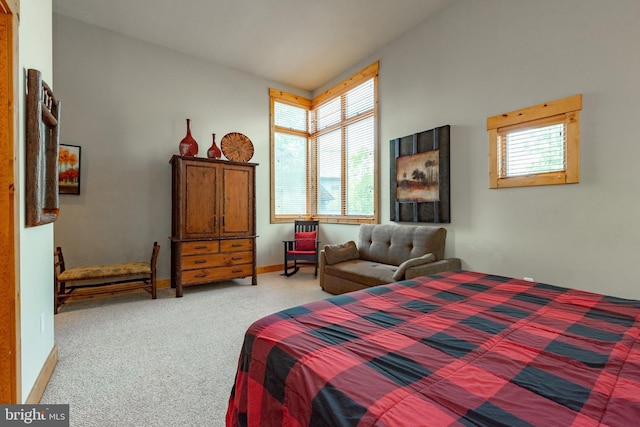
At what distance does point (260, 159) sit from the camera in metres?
5.30

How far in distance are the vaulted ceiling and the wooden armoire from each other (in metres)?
1.77

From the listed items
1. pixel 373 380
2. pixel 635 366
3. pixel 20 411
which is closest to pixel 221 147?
pixel 20 411

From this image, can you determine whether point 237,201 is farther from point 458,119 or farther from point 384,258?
point 458,119

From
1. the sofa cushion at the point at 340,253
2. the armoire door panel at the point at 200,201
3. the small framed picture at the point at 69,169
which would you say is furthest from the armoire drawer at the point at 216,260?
the small framed picture at the point at 69,169

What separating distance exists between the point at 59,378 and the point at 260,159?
4.02 m

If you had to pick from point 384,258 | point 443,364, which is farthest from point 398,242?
point 443,364

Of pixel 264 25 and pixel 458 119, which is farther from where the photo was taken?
pixel 264 25

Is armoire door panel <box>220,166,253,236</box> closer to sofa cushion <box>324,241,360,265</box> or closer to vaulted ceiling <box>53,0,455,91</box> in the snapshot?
sofa cushion <box>324,241,360,265</box>

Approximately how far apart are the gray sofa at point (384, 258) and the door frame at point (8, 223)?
2762 mm

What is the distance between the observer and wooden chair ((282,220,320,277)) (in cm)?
482

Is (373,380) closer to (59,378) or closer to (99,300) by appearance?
(59,378)

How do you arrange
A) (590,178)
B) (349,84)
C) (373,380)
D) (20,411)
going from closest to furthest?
(373,380) → (20,411) → (590,178) → (349,84)

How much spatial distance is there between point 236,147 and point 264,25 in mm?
1806

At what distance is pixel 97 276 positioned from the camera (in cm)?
336
